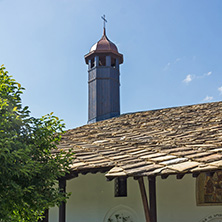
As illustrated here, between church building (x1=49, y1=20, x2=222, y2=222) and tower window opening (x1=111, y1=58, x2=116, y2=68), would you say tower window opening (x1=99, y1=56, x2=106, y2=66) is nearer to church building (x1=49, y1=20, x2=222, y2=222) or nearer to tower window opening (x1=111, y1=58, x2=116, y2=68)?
tower window opening (x1=111, y1=58, x2=116, y2=68)

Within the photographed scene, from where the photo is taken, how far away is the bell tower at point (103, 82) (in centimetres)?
1345

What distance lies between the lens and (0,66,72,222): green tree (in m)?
4.77

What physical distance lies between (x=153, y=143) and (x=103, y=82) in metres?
6.06

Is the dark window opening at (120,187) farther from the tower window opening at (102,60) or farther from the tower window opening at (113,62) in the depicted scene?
the tower window opening at (113,62)

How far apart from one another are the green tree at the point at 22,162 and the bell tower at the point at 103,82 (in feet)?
24.5

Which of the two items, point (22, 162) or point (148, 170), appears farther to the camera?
point (148, 170)

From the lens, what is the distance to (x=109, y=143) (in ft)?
28.7

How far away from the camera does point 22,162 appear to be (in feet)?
16.5

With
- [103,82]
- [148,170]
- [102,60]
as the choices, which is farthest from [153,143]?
[102,60]

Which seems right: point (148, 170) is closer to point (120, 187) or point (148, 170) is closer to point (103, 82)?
point (120, 187)

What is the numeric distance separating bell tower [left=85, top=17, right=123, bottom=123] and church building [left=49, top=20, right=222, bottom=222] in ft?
6.73

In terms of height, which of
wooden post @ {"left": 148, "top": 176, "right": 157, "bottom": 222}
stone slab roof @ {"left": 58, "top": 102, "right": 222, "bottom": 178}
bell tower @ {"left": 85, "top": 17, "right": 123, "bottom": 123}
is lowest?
wooden post @ {"left": 148, "top": 176, "right": 157, "bottom": 222}

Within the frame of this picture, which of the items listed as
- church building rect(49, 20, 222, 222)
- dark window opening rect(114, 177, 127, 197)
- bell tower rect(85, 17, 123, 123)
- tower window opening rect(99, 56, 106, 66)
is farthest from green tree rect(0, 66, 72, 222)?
tower window opening rect(99, 56, 106, 66)

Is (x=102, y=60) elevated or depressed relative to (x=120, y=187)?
elevated
